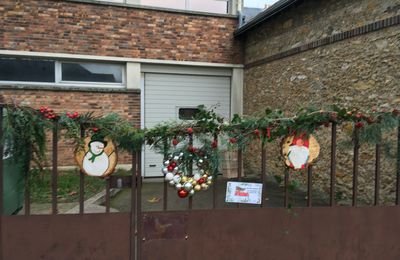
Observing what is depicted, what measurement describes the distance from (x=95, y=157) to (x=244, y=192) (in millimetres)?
1228

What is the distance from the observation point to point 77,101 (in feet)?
27.3

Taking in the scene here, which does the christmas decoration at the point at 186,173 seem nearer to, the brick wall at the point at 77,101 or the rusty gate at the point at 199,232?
the rusty gate at the point at 199,232

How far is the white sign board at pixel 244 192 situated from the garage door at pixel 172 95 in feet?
19.9

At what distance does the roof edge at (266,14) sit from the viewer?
7.23 m

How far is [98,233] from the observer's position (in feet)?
8.88

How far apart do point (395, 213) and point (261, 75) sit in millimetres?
5989

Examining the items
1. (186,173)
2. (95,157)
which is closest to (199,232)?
(186,173)

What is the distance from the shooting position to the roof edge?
7230mm

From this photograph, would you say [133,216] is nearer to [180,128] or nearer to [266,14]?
[180,128]

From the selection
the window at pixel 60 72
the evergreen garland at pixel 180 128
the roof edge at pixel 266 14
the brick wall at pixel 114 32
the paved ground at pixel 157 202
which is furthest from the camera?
the window at pixel 60 72

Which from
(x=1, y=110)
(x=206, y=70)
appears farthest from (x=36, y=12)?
(x=1, y=110)

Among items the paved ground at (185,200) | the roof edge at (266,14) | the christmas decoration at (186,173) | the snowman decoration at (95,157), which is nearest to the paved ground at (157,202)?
the paved ground at (185,200)

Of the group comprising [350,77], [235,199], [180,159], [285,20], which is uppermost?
[285,20]

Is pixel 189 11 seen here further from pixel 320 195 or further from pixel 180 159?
pixel 180 159
